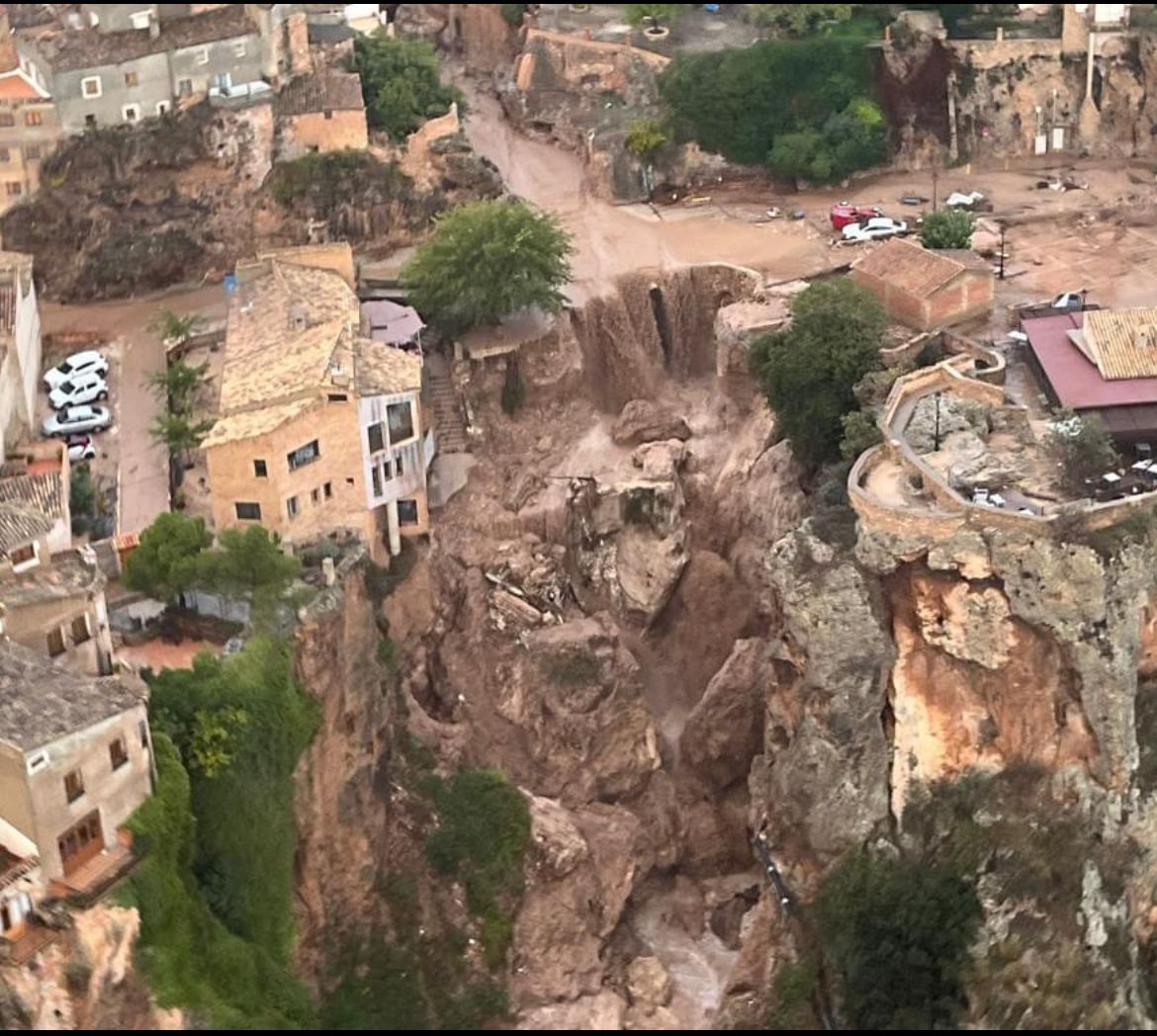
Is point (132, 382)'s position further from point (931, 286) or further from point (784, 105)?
point (784, 105)

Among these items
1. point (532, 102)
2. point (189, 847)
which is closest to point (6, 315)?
point (189, 847)

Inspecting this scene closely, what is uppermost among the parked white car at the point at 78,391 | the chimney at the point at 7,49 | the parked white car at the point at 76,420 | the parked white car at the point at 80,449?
the chimney at the point at 7,49

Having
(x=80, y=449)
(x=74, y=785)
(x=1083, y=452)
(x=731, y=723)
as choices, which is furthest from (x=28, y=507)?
(x=1083, y=452)

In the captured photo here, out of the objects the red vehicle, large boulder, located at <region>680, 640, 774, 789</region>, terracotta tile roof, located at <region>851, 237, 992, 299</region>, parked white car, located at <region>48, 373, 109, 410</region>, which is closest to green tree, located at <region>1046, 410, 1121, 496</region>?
terracotta tile roof, located at <region>851, 237, 992, 299</region>

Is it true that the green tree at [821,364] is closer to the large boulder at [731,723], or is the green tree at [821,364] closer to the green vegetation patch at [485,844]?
the large boulder at [731,723]

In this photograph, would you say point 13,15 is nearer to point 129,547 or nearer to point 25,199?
point 25,199

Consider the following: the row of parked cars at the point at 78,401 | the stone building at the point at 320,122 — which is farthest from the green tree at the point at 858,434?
the stone building at the point at 320,122
